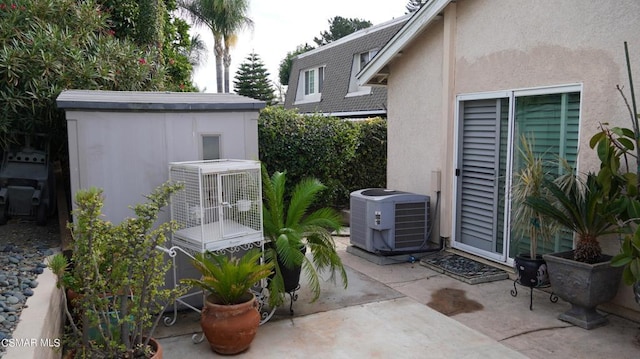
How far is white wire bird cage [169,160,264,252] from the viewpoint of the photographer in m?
4.23

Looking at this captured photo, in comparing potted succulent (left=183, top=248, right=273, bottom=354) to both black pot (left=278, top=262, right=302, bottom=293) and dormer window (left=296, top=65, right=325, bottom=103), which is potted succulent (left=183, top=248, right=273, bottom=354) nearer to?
black pot (left=278, top=262, right=302, bottom=293)

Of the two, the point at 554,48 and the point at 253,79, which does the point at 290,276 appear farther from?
the point at 253,79

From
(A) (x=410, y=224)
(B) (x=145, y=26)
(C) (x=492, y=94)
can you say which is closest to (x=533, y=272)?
(A) (x=410, y=224)

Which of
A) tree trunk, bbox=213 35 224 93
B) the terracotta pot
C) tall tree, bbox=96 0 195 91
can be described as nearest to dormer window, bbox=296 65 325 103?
tall tree, bbox=96 0 195 91

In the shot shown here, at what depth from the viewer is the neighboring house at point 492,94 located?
15.5 ft

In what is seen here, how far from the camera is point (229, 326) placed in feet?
12.5

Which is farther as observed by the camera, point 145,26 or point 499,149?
point 145,26

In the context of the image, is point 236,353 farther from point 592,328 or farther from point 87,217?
point 592,328

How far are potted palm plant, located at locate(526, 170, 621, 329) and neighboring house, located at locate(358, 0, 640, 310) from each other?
0.33m

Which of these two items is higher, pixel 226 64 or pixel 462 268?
pixel 226 64

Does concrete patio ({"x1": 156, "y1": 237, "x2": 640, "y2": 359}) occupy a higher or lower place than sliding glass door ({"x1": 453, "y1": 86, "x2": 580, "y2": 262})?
lower

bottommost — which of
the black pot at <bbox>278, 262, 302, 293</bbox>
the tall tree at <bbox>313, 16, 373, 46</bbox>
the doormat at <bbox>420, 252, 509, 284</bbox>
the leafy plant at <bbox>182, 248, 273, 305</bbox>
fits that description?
the doormat at <bbox>420, 252, 509, 284</bbox>

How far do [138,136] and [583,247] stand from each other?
14.9 feet

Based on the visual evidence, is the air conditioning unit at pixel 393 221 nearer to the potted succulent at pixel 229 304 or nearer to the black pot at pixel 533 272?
the black pot at pixel 533 272
